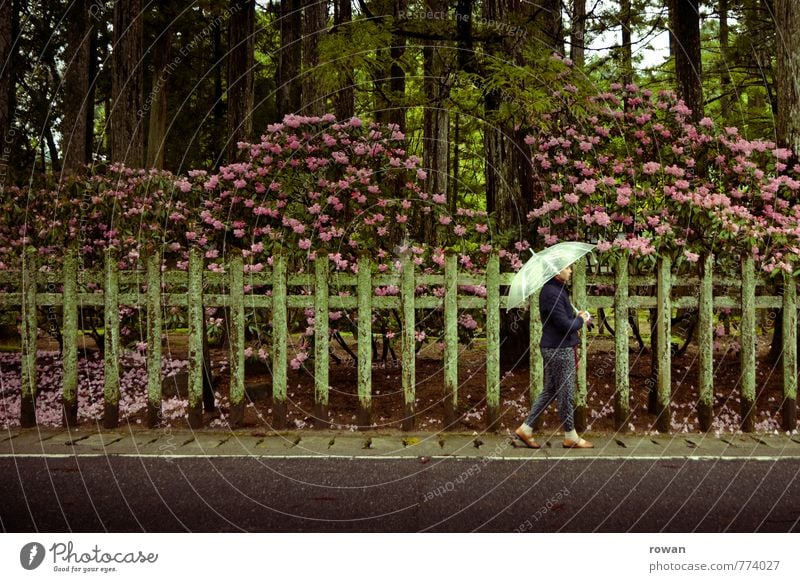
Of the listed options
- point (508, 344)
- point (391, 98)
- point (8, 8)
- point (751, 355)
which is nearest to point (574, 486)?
point (751, 355)

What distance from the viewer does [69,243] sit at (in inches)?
370

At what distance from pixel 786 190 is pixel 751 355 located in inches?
99.8

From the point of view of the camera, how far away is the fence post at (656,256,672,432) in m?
6.57

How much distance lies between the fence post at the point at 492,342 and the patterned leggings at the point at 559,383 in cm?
66

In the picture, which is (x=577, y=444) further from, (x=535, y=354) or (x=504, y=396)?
(x=504, y=396)

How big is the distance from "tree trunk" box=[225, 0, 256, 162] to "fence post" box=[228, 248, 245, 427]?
882 cm

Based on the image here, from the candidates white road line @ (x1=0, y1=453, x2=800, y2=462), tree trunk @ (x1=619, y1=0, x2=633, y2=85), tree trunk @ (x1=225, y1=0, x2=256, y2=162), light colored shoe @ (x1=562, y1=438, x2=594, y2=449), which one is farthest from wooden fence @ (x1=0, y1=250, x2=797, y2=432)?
tree trunk @ (x1=619, y1=0, x2=633, y2=85)

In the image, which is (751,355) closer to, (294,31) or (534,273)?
(534,273)

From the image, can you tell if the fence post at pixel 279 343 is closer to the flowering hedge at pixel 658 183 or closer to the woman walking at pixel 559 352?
the woman walking at pixel 559 352

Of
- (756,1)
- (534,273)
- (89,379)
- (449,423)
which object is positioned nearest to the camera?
(534,273)

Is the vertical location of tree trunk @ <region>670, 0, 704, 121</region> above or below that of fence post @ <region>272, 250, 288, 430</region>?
above

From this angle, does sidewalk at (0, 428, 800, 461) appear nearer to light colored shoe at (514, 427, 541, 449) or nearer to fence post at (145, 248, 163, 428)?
light colored shoe at (514, 427, 541, 449)

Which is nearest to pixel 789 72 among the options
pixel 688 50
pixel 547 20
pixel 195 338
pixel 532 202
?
pixel 688 50

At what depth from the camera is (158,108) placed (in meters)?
16.0
